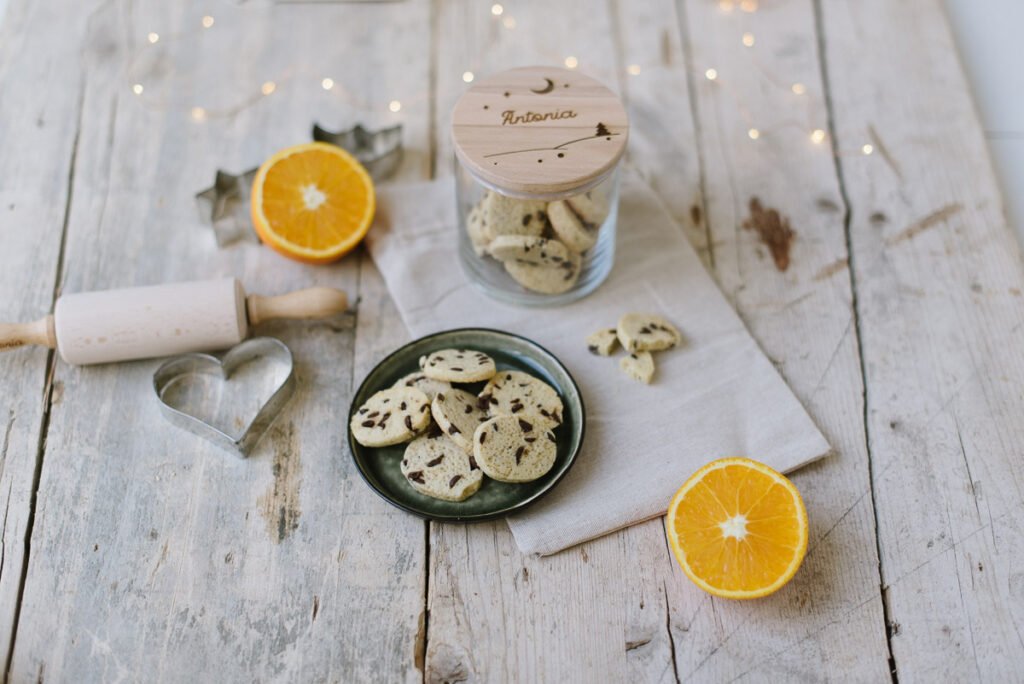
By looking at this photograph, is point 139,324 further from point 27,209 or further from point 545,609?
point 545,609

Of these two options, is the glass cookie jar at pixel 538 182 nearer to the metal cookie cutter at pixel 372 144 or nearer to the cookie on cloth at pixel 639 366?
the cookie on cloth at pixel 639 366

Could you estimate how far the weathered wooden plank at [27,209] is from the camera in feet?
4.44

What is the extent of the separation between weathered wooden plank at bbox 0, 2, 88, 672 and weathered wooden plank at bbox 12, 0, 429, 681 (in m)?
0.03

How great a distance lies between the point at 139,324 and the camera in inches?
56.0

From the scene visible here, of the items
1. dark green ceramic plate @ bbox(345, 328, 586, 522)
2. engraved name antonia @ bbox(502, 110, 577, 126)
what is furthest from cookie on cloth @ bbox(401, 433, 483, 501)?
engraved name antonia @ bbox(502, 110, 577, 126)

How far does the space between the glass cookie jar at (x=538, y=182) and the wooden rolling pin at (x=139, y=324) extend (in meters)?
0.40

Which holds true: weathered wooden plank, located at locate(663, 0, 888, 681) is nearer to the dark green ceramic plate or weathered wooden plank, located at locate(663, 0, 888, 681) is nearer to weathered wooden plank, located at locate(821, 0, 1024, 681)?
weathered wooden plank, located at locate(821, 0, 1024, 681)

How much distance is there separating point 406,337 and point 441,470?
Answer: 0.97 feet

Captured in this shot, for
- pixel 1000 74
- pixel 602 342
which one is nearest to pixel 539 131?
pixel 602 342

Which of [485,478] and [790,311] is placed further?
[790,311]

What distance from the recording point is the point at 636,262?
1.61m

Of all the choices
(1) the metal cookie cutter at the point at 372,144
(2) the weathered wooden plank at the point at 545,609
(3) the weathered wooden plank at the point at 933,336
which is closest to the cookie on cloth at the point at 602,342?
(2) the weathered wooden plank at the point at 545,609

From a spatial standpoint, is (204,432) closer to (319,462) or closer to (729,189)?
(319,462)

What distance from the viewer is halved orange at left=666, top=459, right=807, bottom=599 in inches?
47.9
